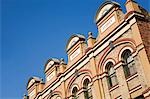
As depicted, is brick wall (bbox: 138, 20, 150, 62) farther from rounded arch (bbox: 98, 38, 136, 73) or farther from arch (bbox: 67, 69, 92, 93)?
arch (bbox: 67, 69, 92, 93)

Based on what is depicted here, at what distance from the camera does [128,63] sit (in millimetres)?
19297

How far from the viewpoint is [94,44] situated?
2238 cm

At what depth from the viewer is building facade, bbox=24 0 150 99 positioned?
18.1 meters

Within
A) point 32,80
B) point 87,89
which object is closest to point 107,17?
point 87,89

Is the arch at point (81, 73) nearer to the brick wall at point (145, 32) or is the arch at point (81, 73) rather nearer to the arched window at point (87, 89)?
the arched window at point (87, 89)

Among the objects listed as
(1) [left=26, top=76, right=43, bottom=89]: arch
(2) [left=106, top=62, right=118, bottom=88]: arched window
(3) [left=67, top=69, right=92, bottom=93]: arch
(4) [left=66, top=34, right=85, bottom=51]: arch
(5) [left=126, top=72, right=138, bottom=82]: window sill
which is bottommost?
(5) [left=126, top=72, right=138, bottom=82]: window sill

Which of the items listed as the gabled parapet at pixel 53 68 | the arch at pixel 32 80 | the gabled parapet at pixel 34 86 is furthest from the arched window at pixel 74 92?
the arch at pixel 32 80

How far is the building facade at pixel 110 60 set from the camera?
18.1 meters

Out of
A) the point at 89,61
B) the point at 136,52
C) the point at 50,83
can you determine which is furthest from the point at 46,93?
the point at 136,52

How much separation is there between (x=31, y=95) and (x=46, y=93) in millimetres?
3684

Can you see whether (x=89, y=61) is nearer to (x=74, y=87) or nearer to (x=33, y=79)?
(x=74, y=87)

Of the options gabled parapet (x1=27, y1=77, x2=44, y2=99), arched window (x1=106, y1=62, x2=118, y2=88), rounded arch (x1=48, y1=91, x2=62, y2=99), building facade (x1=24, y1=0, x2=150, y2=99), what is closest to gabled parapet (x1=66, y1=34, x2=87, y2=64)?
building facade (x1=24, y1=0, x2=150, y2=99)

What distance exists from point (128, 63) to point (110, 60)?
1620 mm

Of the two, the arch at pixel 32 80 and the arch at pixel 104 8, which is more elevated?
the arch at pixel 104 8
